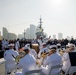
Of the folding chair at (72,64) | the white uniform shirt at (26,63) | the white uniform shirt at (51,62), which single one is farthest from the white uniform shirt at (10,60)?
the white uniform shirt at (26,63)

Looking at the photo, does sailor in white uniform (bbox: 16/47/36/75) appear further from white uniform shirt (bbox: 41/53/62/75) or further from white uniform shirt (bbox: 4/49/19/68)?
white uniform shirt (bbox: 4/49/19/68)

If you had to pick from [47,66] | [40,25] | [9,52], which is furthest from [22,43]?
[40,25]

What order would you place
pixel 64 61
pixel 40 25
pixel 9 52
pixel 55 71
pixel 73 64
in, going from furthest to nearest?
pixel 40 25, pixel 9 52, pixel 64 61, pixel 73 64, pixel 55 71

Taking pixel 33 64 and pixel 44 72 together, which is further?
pixel 44 72

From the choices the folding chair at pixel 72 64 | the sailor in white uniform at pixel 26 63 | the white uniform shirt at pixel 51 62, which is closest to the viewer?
the sailor in white uniform at pixel 26 63

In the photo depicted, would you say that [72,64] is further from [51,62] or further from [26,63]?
[26,63]

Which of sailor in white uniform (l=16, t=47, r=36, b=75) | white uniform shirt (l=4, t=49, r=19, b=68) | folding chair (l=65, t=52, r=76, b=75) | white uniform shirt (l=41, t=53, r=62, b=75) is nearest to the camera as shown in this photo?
sailor in white uniform (l=16, t=47, r=36, b=75)

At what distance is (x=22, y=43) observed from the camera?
3697 cm

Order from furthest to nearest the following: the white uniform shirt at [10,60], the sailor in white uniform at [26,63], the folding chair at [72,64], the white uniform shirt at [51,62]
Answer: the white uniform shirt at [10,60] → the folding chair at [72,64] → the white uniform shirt at [51,62] → the sailor in white uniform at [26,63]

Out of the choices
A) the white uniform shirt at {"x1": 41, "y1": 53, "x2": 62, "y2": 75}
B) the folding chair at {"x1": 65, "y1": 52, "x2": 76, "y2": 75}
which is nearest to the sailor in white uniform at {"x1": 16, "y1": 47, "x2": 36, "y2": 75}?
the white uniform shirt at {"x1": 41, "y1": 53, "x2": 62, "y2": 75}

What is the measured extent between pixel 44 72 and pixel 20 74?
4.56 feet

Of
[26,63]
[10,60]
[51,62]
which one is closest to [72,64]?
[51,62]

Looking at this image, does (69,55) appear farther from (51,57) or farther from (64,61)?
(51,57)

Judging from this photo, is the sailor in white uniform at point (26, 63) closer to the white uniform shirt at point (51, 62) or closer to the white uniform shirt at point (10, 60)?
the white uniform shirt at point (51, 62)
